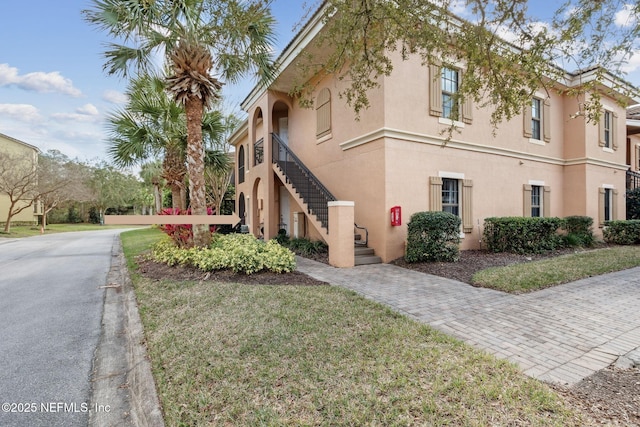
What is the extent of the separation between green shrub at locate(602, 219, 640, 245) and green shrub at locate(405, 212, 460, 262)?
30.9ft

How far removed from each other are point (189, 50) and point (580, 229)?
15.2 metres

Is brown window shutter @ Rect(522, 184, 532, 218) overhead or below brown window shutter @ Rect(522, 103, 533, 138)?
below

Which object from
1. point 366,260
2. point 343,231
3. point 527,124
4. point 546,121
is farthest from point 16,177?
point 546,121

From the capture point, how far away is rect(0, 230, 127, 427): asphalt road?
2.65 metres

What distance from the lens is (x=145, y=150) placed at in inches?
446

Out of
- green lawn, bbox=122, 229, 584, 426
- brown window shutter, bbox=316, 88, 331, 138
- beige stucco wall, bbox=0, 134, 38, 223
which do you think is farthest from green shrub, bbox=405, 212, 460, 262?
beige stucco wall, bbox=0, 134, 38, 223

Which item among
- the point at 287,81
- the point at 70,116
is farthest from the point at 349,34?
the point at 70,116

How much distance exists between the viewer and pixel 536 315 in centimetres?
457

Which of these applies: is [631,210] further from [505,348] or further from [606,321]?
[505,348]

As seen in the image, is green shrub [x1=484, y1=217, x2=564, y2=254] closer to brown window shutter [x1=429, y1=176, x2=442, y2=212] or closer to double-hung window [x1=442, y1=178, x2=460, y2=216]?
double-hung window [x1=442, y1=178, x2=460, y2=216]

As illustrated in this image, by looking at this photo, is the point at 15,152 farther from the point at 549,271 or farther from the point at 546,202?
the point at 546,202

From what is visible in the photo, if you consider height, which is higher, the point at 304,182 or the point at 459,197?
the point at 304,182

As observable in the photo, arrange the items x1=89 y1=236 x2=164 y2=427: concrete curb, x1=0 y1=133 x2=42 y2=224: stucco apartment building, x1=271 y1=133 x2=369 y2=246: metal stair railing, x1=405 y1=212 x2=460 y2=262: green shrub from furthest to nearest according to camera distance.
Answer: x1=0 y1=133 x2=42 y2=224: stucco apartment building
x1=271 y1=133 x2=369 y2=246: metal stair railing
x1=405 y1=212 x2=460 y2=262: green shrub
x1=89 y1=236 x2=164 y2=427: concrete curb

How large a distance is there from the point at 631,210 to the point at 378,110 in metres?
15.9
